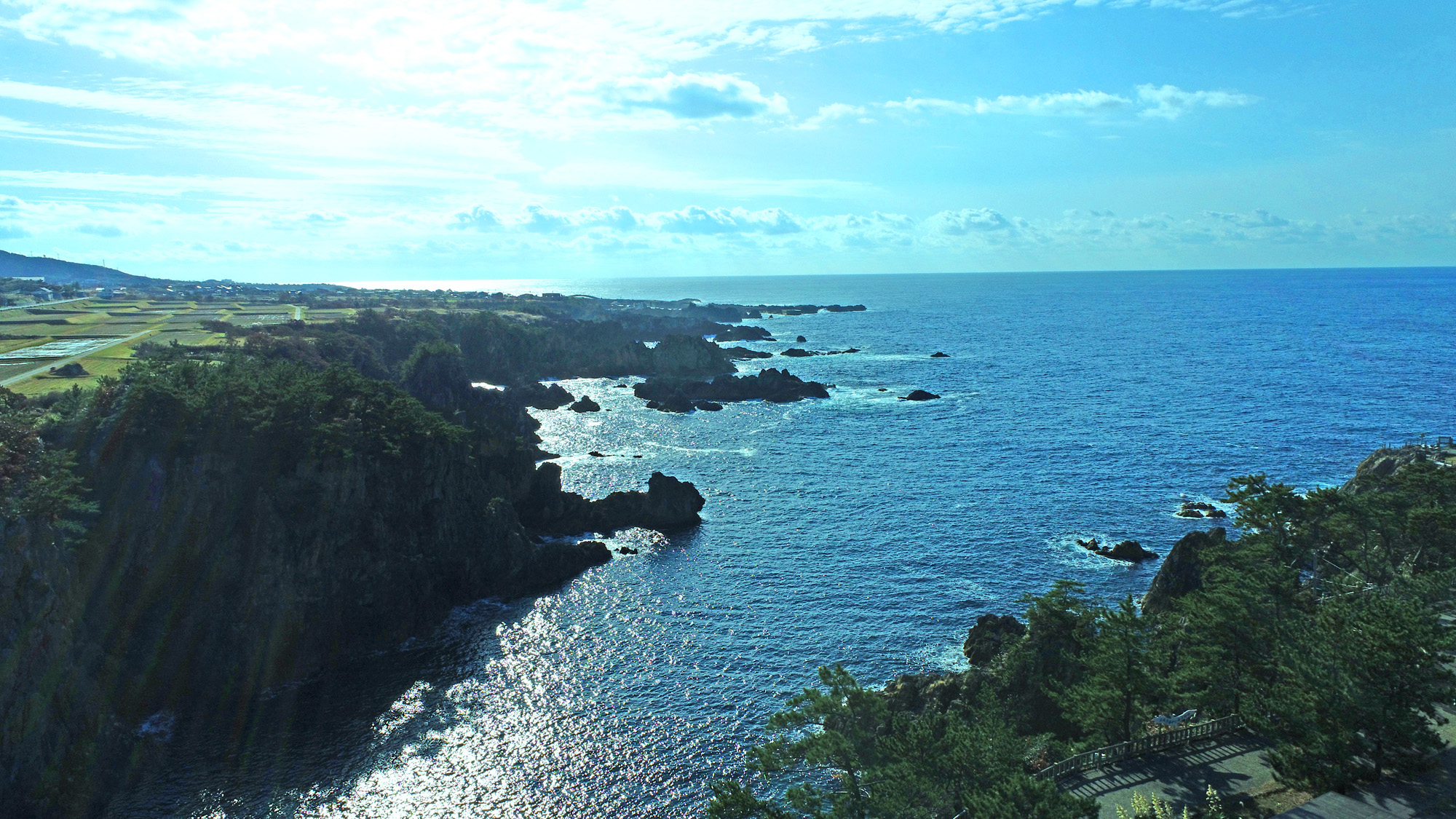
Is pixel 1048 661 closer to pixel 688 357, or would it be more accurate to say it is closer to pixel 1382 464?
pixel 1382 464

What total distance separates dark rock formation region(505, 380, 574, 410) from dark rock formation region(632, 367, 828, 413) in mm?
14767

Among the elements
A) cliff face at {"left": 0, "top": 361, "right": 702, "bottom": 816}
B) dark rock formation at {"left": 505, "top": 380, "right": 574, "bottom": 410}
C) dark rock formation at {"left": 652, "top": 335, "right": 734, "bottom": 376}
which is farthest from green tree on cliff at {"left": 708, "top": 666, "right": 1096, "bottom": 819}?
dark rock formation at {"left": 652, "top": 335, "right": 734, "bottom": 376}

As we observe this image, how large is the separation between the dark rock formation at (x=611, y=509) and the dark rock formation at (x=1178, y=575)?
139ft

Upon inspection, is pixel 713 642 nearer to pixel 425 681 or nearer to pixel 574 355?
pixel 425 681

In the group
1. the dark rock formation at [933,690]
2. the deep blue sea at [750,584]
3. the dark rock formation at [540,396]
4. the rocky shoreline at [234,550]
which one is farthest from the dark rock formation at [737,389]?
the dark rock formation at [933,690]

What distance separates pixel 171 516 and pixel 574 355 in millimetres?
137852

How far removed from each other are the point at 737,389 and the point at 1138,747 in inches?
4966

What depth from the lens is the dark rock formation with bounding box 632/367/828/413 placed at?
511ft

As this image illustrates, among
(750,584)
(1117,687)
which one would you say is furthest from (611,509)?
(1117,687)

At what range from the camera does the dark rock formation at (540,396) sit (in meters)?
149

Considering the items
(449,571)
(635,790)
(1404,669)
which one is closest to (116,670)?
(449,571)

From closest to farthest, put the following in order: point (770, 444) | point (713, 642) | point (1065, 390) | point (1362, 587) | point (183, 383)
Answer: point (1362, 587)
point (713, 642)
point (183, 383)
point (770, 444)
point (1065, 390)

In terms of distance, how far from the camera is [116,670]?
172ft

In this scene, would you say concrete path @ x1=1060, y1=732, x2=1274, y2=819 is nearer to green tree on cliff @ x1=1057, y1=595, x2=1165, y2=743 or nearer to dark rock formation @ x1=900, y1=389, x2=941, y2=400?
green tree on cliff @ x1=1057, y1=595, x2=1165, y2=743
